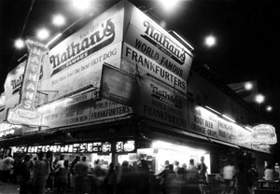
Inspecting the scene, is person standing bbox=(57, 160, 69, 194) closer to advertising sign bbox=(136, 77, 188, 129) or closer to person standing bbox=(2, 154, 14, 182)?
advertising sign bbox=(136, 77, 188, 129)

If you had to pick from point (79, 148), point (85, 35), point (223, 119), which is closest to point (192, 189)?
point (79, 148)

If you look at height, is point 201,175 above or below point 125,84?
below

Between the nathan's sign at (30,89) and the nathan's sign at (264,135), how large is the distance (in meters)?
17.6

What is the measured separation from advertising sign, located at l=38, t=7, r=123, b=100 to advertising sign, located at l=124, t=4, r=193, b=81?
0.61 metres

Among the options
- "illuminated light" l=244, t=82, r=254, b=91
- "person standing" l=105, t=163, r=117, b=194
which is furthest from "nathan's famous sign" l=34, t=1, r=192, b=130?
"illuminated light" l=244, t=82, r=254, b=91

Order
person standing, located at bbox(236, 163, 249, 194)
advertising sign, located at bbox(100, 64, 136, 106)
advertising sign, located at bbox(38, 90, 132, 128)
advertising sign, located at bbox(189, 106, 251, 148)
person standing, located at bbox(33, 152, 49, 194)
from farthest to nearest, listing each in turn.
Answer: advertising sign, located at bbox(189, 106, 251, 148)
advertising sign, located at bbox(38, 90, 132, 128)
person standing, located at bbox(236, 163, 249, 194)
person standing, located at bbox(33, 152, 49, 194)
advertising sign, located at bbox(100, 64, 136, 106)

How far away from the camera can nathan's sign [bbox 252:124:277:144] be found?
798 inches

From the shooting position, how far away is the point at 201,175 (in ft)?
41.9

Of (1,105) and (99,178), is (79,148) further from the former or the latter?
(1,105)

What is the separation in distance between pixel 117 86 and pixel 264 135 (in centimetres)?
1698

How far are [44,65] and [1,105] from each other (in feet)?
35.6

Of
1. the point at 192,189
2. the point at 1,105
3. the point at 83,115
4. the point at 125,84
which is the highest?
the point at 1,105

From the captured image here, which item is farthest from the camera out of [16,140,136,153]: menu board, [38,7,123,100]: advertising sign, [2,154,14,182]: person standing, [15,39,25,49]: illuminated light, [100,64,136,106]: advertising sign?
[15,39,25,49]: illuminated light

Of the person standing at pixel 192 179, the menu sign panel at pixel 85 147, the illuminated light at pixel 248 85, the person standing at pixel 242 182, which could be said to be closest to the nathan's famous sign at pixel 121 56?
the menu sign panel at pixel 85 147
